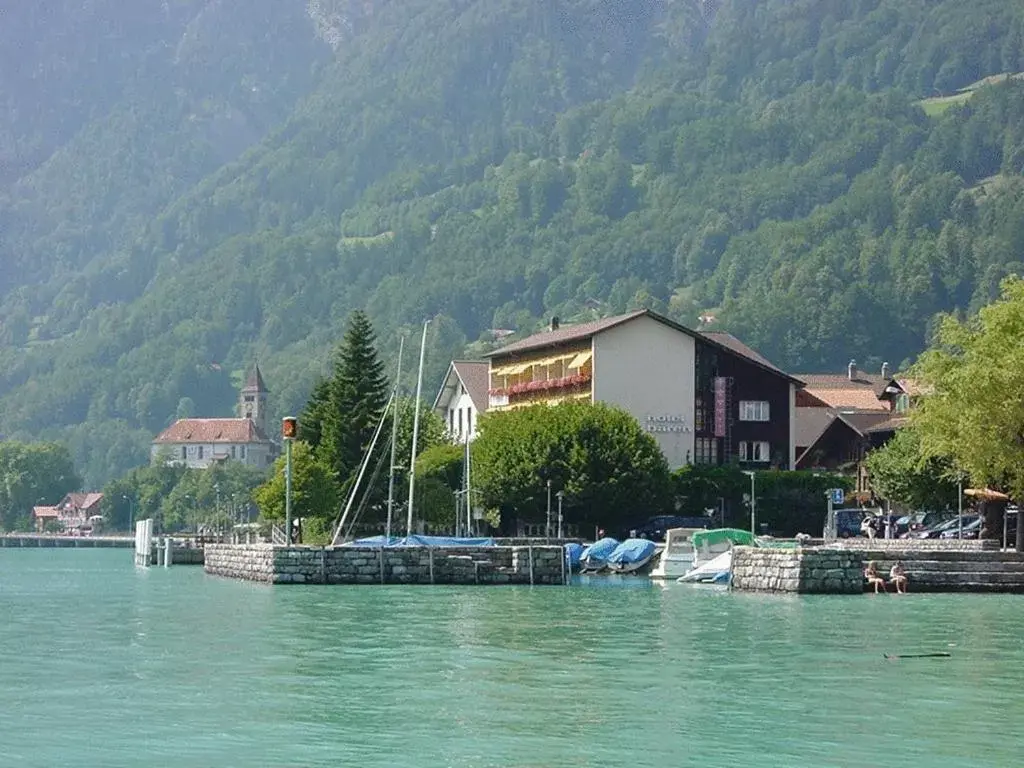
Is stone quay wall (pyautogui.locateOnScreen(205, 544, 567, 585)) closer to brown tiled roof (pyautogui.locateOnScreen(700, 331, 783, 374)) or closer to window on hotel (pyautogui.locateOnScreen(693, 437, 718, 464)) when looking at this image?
window on hotel (pyautogui.locateOnScreen(693, 437, 718, 464))

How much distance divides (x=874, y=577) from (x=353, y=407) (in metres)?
48.9

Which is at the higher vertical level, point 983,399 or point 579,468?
point 983,399

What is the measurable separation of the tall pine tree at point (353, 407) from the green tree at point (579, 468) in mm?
8505

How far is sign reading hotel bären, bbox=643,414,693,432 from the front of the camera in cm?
12069

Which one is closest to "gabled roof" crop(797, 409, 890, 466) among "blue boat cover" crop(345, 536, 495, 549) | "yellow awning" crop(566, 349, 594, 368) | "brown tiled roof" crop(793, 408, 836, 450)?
"brown tiled roof" crop(793, 408, 836, 450)

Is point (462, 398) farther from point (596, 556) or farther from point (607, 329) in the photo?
point (596, 556)

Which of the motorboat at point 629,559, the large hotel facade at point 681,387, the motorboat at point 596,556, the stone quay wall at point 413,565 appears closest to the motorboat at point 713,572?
the stone quay wall at point 413,565

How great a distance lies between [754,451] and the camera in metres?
125

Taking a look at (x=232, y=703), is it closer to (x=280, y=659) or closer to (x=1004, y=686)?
(x=280, y=659)

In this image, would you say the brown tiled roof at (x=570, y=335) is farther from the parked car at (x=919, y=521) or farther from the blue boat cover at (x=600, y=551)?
the blue boat cover at (x=600, y=551)

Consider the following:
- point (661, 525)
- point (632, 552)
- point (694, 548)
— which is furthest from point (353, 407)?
point (694, 548)

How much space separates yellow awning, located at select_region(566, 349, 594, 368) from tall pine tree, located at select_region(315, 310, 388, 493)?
448 inches

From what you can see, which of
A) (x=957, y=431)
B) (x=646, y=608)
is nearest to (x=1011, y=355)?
(x=957, y=431)

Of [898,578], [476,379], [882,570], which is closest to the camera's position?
[898,578]
